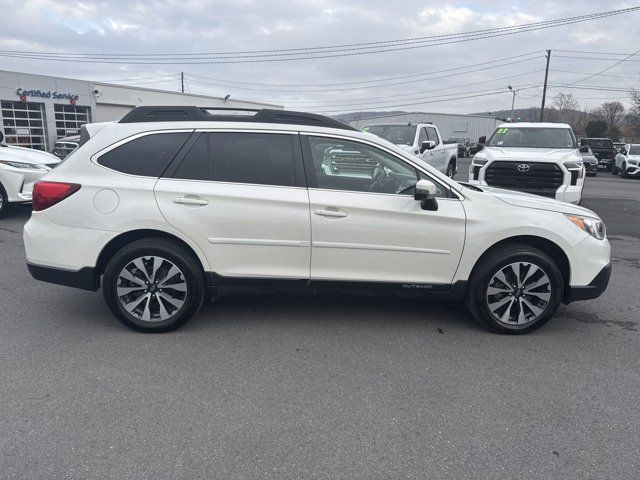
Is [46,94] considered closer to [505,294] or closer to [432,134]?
[432,134]

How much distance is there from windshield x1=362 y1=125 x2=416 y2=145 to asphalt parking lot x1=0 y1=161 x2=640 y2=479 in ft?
27.0

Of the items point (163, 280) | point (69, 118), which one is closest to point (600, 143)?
point (163, 280)

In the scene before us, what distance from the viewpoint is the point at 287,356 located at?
3.88 meters

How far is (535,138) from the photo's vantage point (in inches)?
427

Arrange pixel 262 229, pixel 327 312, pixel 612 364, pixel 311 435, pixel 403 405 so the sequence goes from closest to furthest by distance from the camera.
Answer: pixel 311 435 → pixel 403 405 → pixel 612 364 → pixel 262 229 → pixel 327 312

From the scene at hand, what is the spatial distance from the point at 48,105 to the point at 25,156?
25.7 metres

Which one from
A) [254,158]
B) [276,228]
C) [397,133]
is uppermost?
[397,133]

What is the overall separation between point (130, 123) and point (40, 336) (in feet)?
6.43

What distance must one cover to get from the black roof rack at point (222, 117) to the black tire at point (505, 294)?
1707 millimetres

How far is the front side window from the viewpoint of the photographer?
4.26 metres

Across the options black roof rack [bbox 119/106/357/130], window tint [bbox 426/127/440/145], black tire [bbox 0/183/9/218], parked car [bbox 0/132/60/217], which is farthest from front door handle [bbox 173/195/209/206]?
window tint [bbox 426/127/440/145]

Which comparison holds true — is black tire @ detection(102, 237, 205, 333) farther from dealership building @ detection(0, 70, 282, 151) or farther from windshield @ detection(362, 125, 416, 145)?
dealership building @ detection(0, 70, 282, 151)

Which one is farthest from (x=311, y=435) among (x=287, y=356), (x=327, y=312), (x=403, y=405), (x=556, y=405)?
(x=327, y=312)

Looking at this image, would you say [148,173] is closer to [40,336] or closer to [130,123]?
[130,123]
